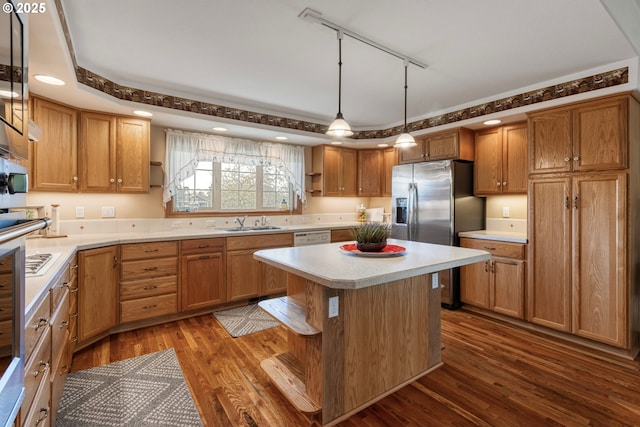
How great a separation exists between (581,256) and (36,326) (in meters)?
3.85

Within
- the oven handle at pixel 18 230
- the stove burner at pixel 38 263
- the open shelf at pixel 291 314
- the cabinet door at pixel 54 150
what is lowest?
the open shelf at pixel 291 314

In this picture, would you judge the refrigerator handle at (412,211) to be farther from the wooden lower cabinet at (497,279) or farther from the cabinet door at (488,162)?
the cabinet door at (488,162)

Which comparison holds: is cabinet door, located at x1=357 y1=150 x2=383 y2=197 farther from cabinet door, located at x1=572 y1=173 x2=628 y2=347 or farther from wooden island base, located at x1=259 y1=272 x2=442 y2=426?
wooden island base, located at x1=259 y1=272 x2=442 y2=426

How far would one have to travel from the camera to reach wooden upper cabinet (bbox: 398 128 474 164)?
3822mm

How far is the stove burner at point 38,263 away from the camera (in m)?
1.64

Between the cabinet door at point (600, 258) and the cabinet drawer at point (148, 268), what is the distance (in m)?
3.97

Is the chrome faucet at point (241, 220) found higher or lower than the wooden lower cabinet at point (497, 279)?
higher

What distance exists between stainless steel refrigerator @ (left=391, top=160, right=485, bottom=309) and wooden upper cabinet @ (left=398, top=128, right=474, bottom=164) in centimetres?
13

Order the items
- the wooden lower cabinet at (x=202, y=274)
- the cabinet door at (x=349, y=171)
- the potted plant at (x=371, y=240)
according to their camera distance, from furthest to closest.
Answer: the cabinet door at (x=349, y=171), the wooden lower cabinet at (x=202, y=274), the potted plant at (x=371, y=240)

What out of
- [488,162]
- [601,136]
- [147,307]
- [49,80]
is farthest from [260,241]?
[601,136]

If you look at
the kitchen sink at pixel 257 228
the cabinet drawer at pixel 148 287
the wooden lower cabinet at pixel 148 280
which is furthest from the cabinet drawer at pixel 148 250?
the kitchen sink at pixel 257 228

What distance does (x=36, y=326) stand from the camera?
1200mm

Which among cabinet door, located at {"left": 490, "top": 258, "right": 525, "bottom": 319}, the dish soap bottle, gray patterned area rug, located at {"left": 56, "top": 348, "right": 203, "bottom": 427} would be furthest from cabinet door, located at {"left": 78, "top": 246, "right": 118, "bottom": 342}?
cabinet door, located at {"left": 490, "top": 258, "right": 525, "bottom": 319}

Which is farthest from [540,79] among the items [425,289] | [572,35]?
[425,289]
